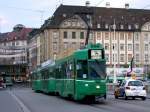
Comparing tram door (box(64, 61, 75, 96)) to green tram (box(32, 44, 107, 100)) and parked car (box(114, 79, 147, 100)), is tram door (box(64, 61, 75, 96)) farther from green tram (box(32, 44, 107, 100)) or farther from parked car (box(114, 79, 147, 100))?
parked car (box(114, 79, 147, 100))

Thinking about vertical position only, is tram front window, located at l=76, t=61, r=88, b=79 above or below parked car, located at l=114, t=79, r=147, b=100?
above

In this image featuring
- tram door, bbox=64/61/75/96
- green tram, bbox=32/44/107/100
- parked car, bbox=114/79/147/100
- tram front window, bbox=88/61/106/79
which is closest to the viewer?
green tram, bbox=32/44/107/100

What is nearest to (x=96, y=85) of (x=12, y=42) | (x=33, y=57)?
(x=33, y=57)

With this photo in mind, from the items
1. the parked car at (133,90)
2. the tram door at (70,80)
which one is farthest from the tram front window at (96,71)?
the parked car at (133,90)

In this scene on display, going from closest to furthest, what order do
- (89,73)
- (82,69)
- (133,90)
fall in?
(89,73) < (82,69) < (133,90)

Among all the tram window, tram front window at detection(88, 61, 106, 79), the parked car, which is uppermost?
the tram window

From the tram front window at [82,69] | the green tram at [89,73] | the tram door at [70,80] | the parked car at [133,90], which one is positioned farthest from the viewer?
the parked car at [133,90]

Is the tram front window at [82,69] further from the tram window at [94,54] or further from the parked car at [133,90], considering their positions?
the parked car at [133,90]


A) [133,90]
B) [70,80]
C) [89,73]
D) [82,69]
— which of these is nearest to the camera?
[89,73]

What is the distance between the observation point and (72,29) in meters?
132

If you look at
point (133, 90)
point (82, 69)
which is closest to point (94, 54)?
point (82, 69)

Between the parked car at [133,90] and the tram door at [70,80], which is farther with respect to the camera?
the parked car at [133,90]

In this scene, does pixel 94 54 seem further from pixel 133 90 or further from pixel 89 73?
pixel 133 90

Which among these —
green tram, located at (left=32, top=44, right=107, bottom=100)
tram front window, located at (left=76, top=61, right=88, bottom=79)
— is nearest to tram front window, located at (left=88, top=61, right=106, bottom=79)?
green tram, located at (left=32, top=44, right=107, bottom=100)
